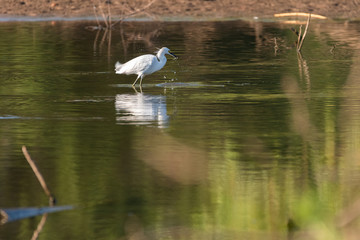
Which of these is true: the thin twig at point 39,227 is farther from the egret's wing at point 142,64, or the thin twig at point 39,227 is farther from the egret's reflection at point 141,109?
the egret's wing at point 142,64

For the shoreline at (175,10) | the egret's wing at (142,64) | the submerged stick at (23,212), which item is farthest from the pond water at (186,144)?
the shoreline at (175,10)

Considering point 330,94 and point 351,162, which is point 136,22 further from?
point 351,162

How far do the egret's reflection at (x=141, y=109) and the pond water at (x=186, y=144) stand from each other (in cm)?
2

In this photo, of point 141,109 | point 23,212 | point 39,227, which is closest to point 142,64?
point 141,109

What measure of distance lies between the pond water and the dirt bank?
45.2ft

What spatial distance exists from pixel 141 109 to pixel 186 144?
3527 mm

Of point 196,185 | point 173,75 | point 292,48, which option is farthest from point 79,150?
point 292,48

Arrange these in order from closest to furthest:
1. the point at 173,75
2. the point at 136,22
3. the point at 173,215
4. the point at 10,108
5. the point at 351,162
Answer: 1. the point at 173,215
2. the point at 351,162
3. the point at 10,108
4. the point at 173,75
5. the point at 136,22

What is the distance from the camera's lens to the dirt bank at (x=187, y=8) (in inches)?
1540

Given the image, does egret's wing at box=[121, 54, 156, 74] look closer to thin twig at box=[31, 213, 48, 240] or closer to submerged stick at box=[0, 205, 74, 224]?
submerged stick at box=[0, 205, 74, 224]

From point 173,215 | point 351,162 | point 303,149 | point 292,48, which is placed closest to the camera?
point 173,215

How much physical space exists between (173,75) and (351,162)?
406 inches

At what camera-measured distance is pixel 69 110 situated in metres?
15.7

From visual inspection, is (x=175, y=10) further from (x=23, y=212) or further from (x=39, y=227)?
(x=39, y=227)
